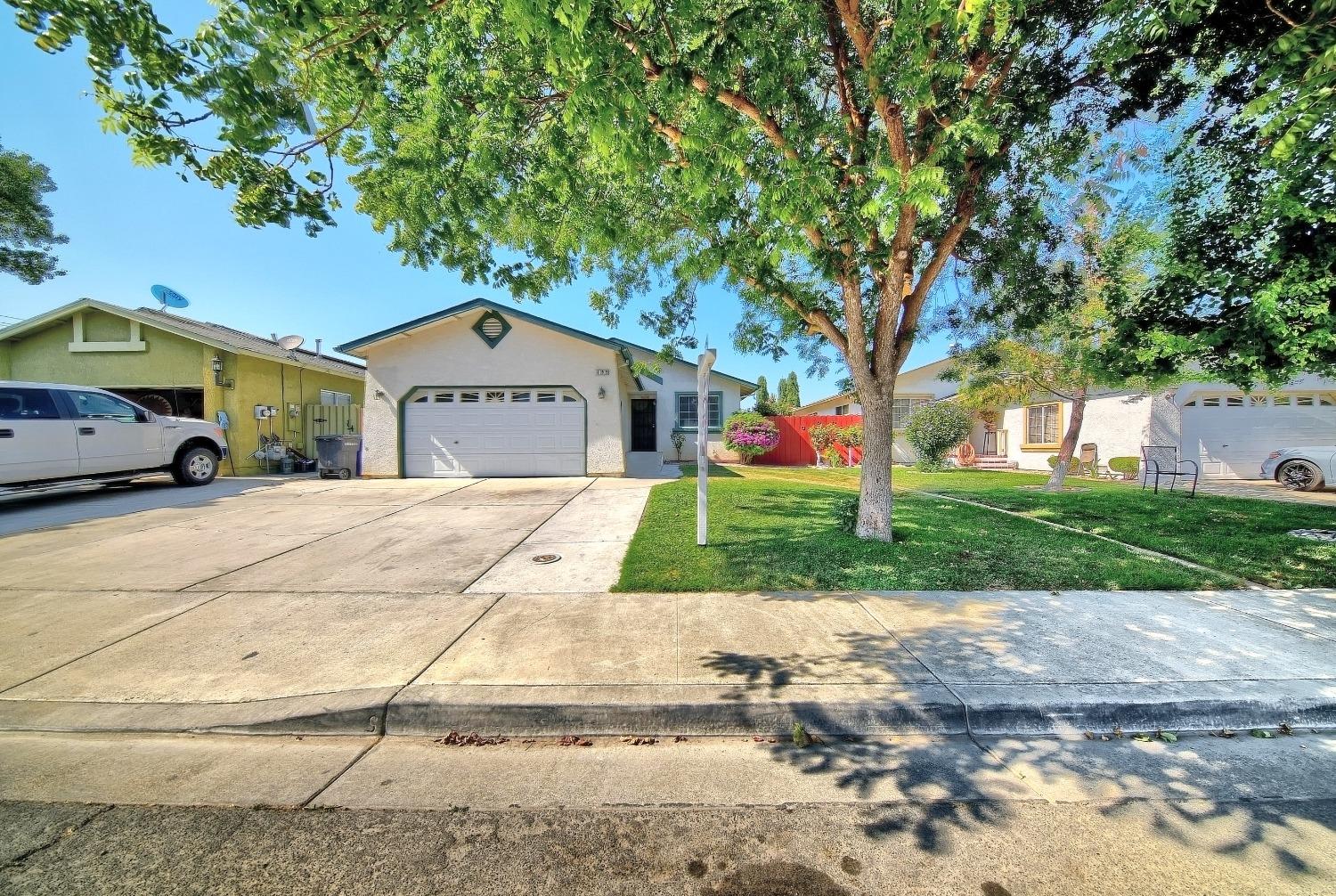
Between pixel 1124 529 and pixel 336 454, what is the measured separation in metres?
16.2

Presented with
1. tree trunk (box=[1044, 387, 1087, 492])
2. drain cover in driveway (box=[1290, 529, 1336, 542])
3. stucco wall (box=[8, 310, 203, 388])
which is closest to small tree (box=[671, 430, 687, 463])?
tree trunk (box=[1044, 387, 1087, 492])

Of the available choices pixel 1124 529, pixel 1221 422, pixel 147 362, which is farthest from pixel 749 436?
pixel 147 362

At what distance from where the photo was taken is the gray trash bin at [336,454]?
1295 centimetres

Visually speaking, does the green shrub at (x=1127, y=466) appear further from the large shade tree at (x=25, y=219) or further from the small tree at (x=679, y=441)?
the large shade tree at (x=25, y=219)

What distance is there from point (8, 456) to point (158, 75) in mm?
8695

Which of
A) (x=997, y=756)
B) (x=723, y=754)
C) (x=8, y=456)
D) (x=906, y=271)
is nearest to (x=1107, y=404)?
(x=906, y=271)

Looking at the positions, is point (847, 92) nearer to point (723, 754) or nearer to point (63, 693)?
point (723, 754)

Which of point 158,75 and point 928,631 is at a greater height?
point 158,75

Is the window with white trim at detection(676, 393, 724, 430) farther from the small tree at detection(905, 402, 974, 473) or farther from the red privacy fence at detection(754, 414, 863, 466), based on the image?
the small tree at detection(905, 402, 974, 473)

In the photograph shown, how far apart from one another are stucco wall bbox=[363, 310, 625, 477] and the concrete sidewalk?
8233 mm

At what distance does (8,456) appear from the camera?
7.88m

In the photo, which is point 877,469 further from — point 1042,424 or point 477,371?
point 1042,424

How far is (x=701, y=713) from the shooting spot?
2.94 metres

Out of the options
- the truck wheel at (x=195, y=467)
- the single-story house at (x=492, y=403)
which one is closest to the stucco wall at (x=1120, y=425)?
the single-story house at (x=492, y=403)
